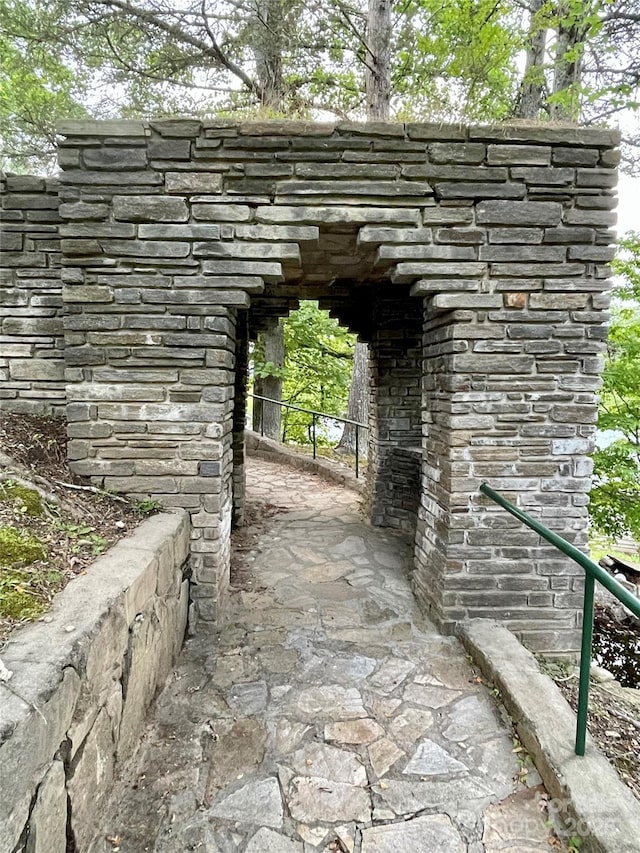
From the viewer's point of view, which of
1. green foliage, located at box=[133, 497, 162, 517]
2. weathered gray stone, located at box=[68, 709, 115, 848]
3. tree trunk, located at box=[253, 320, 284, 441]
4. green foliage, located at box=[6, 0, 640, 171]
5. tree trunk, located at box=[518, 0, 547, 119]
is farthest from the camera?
tree trunk, located at box=[253, 320, 284, 441]

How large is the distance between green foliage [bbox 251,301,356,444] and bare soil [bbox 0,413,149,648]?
21.5 ft

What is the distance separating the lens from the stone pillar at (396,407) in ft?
16.7

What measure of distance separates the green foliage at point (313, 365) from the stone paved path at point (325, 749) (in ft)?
23.1

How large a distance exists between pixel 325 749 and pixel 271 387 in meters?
8.30

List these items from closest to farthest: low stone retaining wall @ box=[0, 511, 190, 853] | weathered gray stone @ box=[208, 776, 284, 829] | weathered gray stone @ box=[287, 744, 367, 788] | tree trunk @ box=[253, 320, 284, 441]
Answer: low stone retaining wall @ box=[0, 511, 190, 853], weathered gray stone @ box=[208, 776, 284, 829], weathered gray stone @ box=[287, 744, 367, 788], tree trunk @ box=[253, 320, 284, 441]

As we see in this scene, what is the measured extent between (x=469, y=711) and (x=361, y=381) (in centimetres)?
721

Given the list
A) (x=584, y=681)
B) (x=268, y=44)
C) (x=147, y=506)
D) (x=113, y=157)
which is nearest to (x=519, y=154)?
(x=113, y=157)

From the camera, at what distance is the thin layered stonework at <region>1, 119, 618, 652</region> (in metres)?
2.74

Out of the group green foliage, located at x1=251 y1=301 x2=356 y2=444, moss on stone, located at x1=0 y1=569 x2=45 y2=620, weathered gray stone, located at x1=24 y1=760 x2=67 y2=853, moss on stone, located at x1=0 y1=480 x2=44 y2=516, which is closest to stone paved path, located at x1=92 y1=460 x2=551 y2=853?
weathered gray stone, located at x1=24 y1=760 x2=67 y2=853

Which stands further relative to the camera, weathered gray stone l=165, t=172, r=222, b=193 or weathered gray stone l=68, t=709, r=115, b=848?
weathered gray stone l=165, t=172, r=222, b=193

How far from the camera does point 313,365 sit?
11.9 meters

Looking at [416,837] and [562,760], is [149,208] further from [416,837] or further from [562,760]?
[562,760]

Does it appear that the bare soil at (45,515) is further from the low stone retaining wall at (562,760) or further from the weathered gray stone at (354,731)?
the low stone retaining wall at (562,760)

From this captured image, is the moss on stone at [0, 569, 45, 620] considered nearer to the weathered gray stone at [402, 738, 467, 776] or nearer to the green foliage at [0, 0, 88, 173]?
the weathered gray stone at [402, 738, 467, 776]
